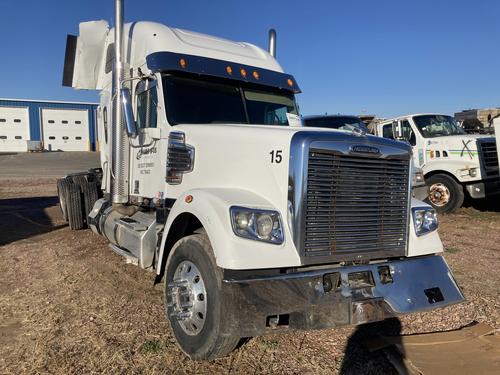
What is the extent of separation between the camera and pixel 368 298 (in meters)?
3.40

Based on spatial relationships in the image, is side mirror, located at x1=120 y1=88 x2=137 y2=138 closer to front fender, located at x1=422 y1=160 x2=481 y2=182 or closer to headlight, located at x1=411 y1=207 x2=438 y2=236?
headlight, located at x1=411 y1=207 x2=438 y2=236

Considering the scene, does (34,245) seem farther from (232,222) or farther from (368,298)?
(368,298)

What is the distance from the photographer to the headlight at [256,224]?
10.9ft

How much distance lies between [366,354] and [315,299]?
0.95 m

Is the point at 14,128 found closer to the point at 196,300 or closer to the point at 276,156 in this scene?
the point at 196,300

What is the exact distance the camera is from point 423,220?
4.13m

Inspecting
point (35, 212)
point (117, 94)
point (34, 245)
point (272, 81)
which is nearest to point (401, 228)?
point (272, 81)

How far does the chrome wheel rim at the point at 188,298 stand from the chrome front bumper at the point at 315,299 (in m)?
0.39

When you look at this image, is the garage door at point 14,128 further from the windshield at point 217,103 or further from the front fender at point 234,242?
the front fender at point 234,242

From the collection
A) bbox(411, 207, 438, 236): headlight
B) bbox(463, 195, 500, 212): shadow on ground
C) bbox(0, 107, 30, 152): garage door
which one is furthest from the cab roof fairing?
bbox(0, 107, 30, 152): garage door

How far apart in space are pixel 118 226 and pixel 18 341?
81.2 inches

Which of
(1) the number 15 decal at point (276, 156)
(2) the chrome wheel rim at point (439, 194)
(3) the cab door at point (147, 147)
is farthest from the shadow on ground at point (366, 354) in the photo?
(2) the chrome wheel rim at point (439, 194)

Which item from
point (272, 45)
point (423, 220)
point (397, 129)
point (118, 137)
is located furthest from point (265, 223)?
point (397, 129)

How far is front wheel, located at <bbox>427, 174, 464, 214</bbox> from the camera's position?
11.1 m
